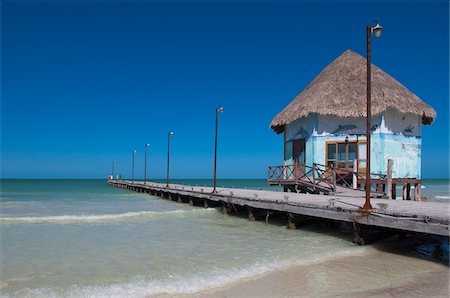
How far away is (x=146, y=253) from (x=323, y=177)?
12696 millimetres

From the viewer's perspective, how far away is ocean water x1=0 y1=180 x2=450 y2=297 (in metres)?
7.11

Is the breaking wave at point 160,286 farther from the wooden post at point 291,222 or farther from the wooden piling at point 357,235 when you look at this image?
the wooden post at point 291,222

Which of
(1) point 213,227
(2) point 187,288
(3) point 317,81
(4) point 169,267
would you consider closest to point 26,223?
(1) point 213,227

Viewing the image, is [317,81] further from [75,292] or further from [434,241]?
[75,292]

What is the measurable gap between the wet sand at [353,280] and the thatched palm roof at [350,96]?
12.1 m

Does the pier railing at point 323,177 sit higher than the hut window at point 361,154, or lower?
lower

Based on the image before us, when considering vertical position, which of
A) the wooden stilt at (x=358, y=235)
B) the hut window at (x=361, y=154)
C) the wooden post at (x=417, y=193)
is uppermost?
the hut window at (x=361, y=154)

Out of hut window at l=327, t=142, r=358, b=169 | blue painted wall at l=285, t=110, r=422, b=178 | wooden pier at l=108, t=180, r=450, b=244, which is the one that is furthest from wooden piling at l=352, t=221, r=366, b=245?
blue painted wall at l=285, t=110, r=422, b=178

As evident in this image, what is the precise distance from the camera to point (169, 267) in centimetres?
839

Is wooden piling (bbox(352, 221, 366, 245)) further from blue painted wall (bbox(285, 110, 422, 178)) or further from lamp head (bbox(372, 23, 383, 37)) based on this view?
blue painted wall (bbox(285, 110, 422, 178))

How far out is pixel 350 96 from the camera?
20312 millimetres

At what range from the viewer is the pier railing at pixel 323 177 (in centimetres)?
1795

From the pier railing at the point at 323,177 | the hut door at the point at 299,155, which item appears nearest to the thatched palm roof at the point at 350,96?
the hut door at the point at 299,155

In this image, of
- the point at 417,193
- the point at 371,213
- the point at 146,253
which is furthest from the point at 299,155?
the point at 146,253
